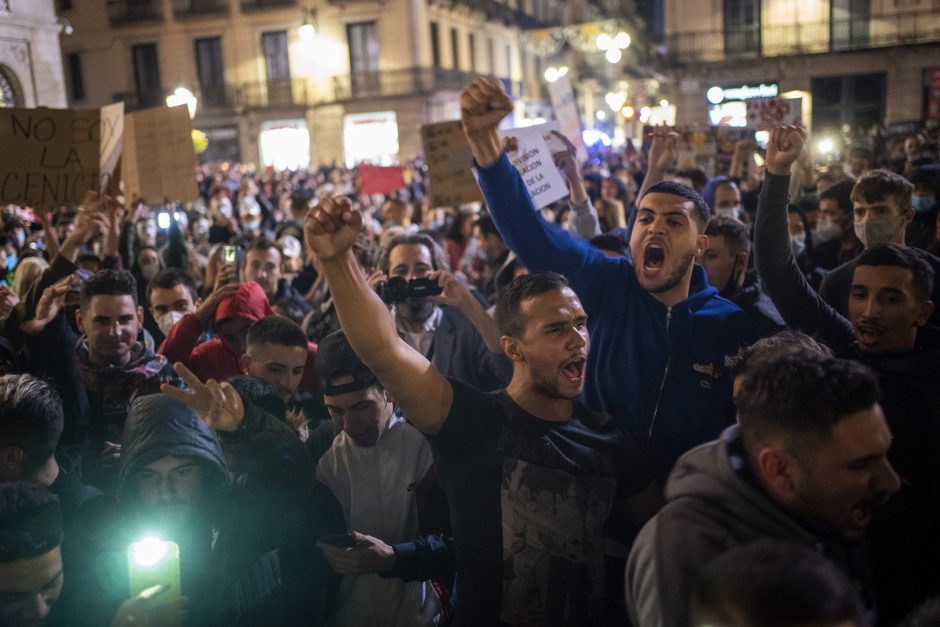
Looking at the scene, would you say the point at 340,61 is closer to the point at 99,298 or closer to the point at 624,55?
the point at 624,55

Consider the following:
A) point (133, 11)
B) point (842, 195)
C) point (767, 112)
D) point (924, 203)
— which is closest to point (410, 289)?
point (842, 195)

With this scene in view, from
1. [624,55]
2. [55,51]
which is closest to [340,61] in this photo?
[55,51]

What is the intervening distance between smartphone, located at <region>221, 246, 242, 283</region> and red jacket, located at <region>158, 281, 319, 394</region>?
3.37ft

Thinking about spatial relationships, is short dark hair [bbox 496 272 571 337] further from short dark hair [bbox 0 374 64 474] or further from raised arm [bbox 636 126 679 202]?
raised arm [bbox 636 126 679 202]

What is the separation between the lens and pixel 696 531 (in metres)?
1.72

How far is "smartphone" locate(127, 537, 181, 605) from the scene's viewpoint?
2111 millimetres

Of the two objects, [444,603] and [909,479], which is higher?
Result: [909,479]

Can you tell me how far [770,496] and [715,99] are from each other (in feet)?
96.2

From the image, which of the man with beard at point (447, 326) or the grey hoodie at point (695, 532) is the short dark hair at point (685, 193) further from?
the grey hoodie at point (695, 532)

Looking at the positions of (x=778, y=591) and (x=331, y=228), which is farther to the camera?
(x=331, y=228)

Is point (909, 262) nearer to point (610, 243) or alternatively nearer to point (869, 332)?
point (869, 332)

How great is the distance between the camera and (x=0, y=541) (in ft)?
7.47

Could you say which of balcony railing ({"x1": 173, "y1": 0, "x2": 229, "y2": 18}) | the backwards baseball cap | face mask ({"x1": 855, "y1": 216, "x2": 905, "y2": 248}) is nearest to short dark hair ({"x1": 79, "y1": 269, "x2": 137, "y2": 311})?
the backwards baseball cap

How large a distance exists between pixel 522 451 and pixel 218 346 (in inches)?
108
